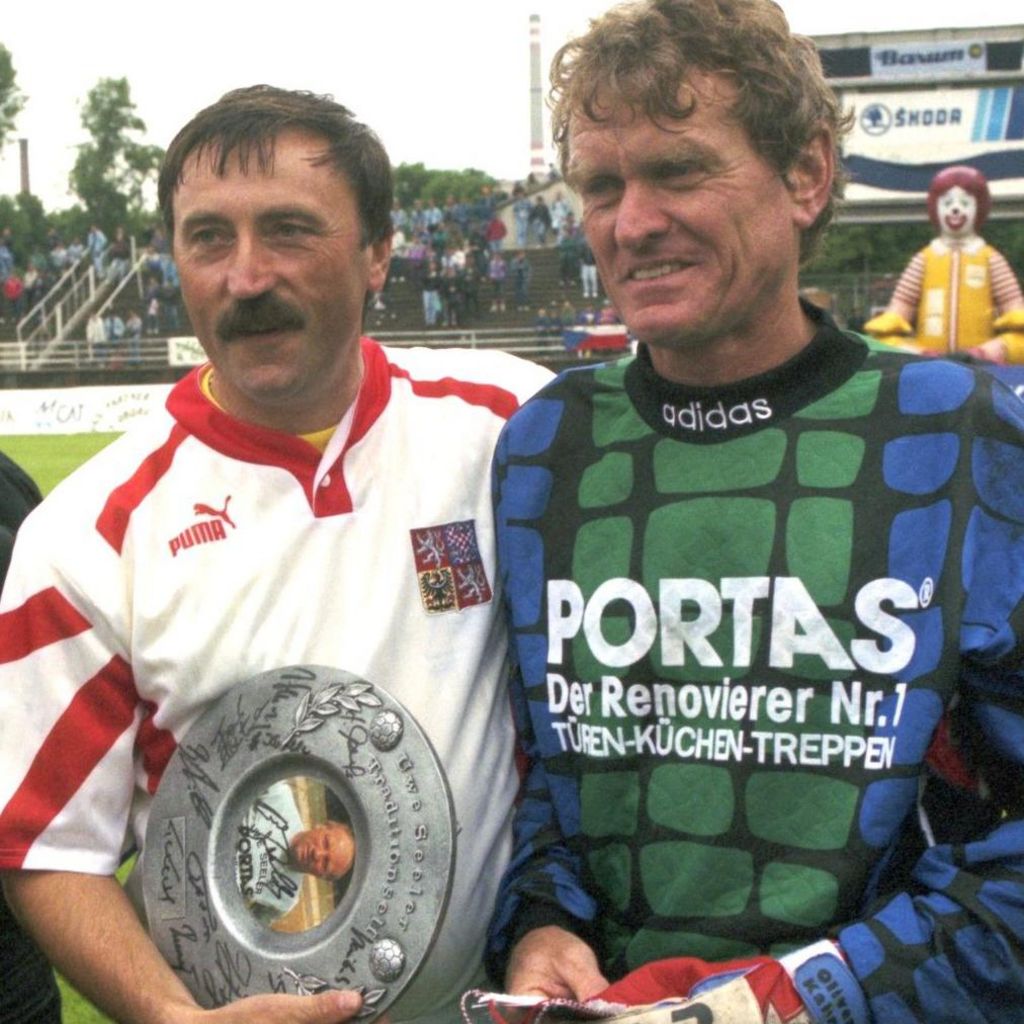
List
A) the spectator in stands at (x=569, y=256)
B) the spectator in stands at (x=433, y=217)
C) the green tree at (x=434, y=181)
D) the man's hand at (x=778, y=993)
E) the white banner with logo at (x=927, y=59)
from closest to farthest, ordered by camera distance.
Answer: the man's hand at (x=778, y=993) < the spectator in stands at (x=569, y=256) < the white banner with logo at (x=927, y=59) < the spectator in stands at (x=433, y=217) < the green tree at (x=434, y=181)

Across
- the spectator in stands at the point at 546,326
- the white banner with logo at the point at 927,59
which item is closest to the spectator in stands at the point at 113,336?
the spectator in stands at the point at 546,326

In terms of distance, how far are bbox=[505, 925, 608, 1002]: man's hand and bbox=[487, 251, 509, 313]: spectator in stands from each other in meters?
34.1

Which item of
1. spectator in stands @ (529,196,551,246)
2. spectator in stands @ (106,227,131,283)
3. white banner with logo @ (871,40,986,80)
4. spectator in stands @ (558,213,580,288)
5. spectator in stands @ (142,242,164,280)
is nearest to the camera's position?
spectator in stands @ (558,213,580,288)

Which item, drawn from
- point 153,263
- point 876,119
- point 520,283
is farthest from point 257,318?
point 153,263

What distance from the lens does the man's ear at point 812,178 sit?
7.95 ft

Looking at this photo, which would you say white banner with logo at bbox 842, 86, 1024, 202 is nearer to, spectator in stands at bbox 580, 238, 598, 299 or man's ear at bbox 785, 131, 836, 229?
spectator in stands at bbox 580, 238, 598, 299

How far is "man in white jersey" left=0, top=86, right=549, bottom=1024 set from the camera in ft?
8.36

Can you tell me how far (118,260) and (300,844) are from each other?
127ft

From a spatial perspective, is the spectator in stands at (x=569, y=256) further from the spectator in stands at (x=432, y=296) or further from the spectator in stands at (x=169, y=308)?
the spectator in stands at (x=169, y=308)

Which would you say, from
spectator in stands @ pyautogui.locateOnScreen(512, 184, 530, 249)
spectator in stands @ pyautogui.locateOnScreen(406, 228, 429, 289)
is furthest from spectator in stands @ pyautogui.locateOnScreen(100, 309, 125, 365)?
spectator in stands @ pyautogui.locateOnScreen(512, 184, 530, 249)

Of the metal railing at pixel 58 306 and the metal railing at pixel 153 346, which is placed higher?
the metal railing at pixel 58 306

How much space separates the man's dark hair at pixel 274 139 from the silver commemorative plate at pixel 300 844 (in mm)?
842

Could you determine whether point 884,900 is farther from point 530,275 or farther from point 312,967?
point 530,275

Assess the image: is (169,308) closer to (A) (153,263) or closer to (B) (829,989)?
(A) (153,263)
